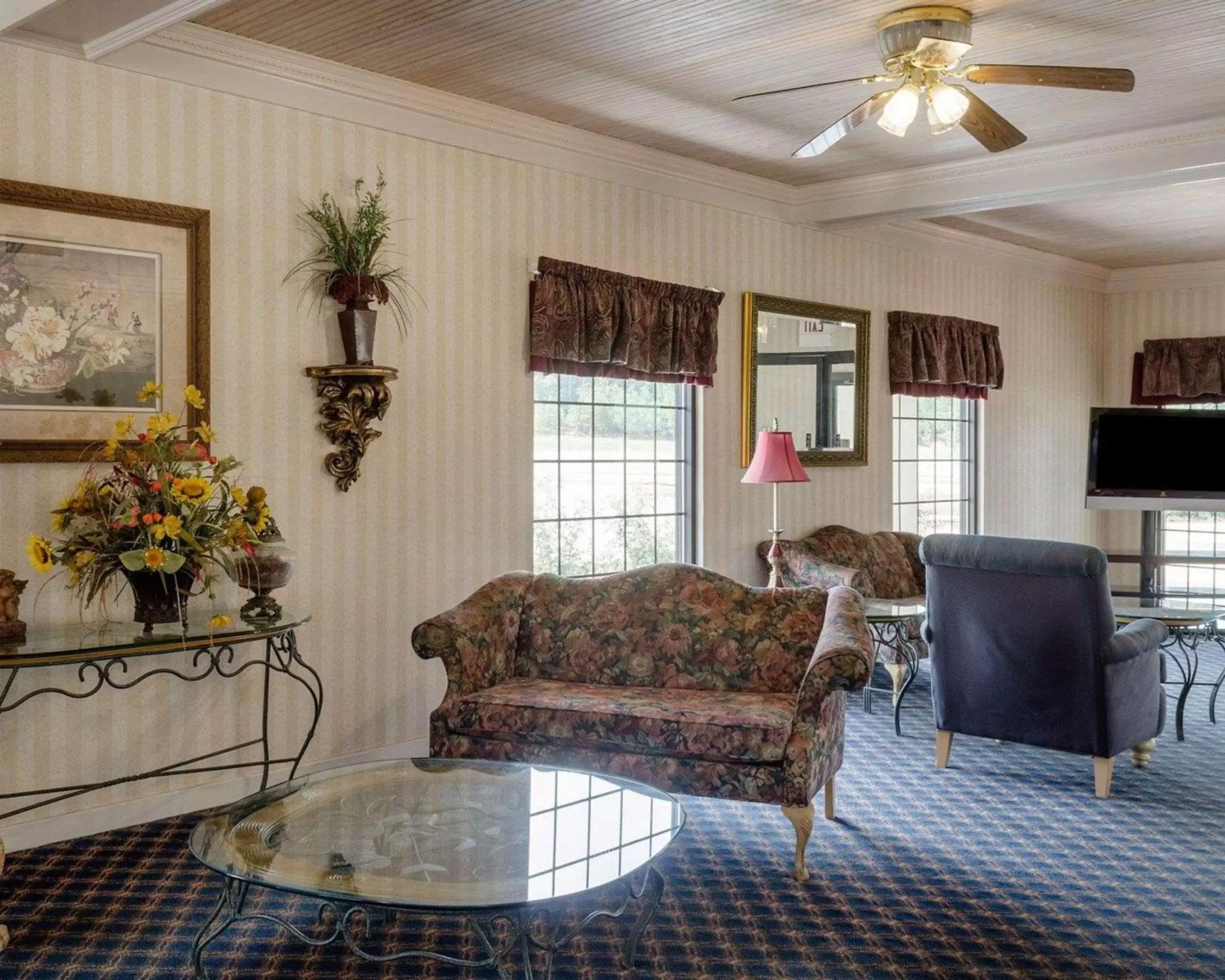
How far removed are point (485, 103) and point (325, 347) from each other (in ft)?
4.27

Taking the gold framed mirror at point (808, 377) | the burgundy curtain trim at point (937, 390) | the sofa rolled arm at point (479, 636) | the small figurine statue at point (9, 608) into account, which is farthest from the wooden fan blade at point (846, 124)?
the burgundy curtain trim at point (937, 390)

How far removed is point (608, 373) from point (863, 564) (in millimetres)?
2056

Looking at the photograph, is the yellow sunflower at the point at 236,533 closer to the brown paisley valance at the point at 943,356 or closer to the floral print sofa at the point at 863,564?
the floral print sofa at the point at 863,564

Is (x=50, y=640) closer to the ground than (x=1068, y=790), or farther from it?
farther from it

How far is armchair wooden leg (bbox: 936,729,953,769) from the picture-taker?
491 cm

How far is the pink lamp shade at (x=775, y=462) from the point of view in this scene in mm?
5609

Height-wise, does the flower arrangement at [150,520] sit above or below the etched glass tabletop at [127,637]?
above

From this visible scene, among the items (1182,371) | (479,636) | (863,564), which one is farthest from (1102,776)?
(1182,371)

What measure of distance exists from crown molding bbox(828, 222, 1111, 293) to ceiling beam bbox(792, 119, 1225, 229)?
52cm

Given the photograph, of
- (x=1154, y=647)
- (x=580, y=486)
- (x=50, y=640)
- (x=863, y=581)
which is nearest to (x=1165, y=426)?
(x=863, y=581)

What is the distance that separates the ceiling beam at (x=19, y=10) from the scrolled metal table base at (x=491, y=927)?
2462mm

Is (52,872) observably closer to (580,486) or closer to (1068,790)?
(580,486)

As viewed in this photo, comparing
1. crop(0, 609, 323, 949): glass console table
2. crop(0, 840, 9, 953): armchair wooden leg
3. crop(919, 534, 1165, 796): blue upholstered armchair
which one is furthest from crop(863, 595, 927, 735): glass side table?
crop(0, 840, 9, 953): armchair wooden leg

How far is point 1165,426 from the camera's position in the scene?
8273 millimetres
